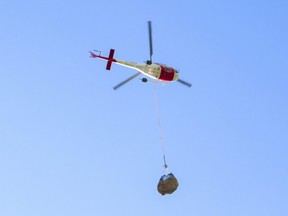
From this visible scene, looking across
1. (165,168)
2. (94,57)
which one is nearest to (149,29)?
(94,57)

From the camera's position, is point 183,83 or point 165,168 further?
point 183,83

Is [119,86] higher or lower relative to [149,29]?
lower

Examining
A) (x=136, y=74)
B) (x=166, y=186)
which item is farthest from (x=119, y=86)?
(x=166, y=186)

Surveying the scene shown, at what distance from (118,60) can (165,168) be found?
10782mm

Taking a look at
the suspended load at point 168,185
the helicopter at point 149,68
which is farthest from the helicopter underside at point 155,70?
the suspended load at point 168,185

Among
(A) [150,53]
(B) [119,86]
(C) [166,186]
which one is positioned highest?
(A) [150,53]

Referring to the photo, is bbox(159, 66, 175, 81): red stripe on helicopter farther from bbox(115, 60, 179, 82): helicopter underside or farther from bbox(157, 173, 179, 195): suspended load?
bbox(157, 173, 179, 195): suspended load

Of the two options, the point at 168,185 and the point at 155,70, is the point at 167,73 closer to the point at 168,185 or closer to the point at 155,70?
the point at 155,70

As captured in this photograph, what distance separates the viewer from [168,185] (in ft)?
163

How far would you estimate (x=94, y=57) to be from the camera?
2012 inches

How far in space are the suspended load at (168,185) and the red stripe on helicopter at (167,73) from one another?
9.39m

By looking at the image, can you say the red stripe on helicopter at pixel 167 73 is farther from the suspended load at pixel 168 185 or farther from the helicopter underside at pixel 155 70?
the suspended load at pixel 168 185

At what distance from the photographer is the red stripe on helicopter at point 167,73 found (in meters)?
53.0

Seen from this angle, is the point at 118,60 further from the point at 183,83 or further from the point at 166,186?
the point at 166,186
